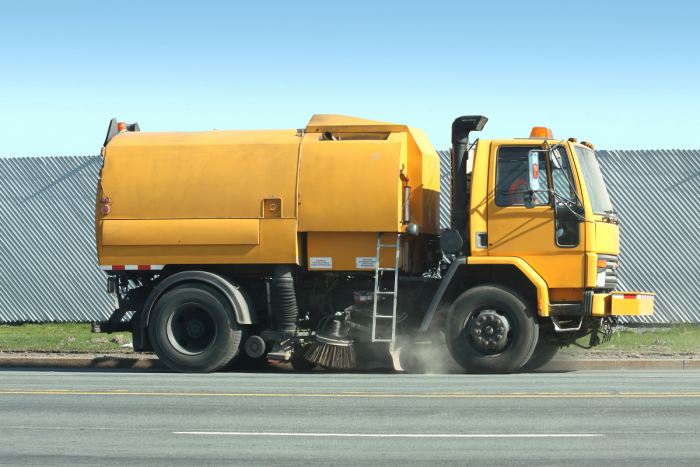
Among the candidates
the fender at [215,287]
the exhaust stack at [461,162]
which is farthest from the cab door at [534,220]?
the fender at [215,287]

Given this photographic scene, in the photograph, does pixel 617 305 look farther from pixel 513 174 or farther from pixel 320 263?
pixel 320 263

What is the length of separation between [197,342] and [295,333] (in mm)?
1429

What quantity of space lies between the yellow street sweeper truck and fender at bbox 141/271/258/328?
0.09 ft

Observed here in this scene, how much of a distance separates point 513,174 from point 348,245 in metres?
2.45

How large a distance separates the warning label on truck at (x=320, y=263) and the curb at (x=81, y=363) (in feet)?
11.0

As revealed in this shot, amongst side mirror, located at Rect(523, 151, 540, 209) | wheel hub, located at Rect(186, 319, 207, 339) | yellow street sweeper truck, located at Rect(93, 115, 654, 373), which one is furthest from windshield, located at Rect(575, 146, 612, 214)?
wheel hub, located at Rect(186, 319, 207, 339)

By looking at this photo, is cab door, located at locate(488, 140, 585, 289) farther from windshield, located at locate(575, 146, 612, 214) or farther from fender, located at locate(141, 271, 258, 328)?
fender, located at locate(141, 271, 258, 328)

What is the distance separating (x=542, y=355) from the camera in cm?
1146

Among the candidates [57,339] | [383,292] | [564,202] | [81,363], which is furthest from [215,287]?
[57,339]

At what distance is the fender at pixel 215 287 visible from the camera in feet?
34.8

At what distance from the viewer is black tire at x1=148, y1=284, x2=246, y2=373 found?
10.6 m

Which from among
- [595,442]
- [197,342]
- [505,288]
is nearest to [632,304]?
[505,288]

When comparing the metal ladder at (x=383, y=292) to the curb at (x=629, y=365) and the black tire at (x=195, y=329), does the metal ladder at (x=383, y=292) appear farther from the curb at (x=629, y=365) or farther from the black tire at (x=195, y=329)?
the curb at (x=629, y=365)

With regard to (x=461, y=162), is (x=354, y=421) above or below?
below
